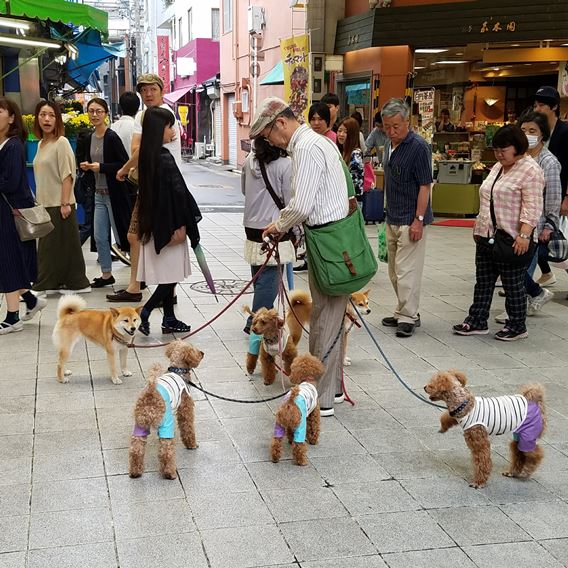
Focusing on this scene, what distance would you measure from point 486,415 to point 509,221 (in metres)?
2.73

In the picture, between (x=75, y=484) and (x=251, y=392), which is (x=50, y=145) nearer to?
(x=251, y=392)

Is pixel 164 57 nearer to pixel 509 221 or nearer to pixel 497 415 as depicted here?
pixel 509 221

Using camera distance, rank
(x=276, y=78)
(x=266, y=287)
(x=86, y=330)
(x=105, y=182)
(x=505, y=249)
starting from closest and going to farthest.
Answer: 1. (x=86, y=330)
2. (x=266, y=287)
3. (x=505, y=249)
4. (x=105, y=182)
5. (x=276, y=78)

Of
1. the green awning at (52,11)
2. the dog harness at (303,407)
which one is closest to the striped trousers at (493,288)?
the dog harness at (303,407)

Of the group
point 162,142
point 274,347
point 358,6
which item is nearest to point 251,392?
point 274,347

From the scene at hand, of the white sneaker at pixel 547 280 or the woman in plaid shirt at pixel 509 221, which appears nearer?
the woman in plaid shirt at pixel 509 221

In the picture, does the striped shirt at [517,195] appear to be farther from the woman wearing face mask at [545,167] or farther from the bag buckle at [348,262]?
the bag buckle at [348,262]

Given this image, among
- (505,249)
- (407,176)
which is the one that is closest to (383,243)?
(407,176)

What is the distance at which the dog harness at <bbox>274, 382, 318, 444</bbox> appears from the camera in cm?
381

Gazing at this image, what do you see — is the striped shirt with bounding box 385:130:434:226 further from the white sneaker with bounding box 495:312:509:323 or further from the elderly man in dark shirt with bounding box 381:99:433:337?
the white sneaker with bounding box 495:312:509:323

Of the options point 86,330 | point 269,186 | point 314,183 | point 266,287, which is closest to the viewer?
point 314,183

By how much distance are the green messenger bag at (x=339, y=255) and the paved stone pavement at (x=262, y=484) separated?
0.91 meters

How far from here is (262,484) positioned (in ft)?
12.1

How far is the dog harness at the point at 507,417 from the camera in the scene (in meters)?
3.60
